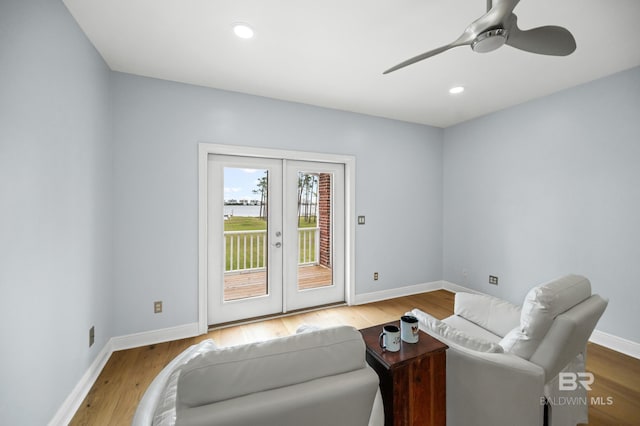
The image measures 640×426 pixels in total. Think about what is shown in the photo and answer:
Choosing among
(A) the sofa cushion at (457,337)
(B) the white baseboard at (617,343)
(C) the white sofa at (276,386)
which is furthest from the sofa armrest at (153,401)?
(B) the white baseboard at (617,343)

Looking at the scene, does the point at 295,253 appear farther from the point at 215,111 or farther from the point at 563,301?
the point at 563,301

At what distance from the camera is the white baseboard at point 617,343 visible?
2426 millimetres

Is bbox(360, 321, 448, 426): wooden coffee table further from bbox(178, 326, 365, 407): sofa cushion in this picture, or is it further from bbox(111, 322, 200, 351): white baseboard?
bbox(111, 322, 200, 351): white baseboard

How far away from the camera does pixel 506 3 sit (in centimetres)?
118

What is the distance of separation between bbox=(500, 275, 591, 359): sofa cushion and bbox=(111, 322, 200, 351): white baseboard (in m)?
2.84

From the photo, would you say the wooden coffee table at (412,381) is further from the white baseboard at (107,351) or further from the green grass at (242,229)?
the green grass at (242,229)

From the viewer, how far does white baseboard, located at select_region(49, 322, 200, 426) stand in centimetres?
169

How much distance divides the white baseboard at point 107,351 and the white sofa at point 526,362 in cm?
238

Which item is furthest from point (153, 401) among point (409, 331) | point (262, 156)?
point (262, 156)

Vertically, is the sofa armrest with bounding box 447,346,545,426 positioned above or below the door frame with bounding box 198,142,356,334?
below

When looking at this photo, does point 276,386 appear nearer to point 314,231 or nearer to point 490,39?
point 490,39

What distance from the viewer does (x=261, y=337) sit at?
275 centimetres

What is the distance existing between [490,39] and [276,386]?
191 cm

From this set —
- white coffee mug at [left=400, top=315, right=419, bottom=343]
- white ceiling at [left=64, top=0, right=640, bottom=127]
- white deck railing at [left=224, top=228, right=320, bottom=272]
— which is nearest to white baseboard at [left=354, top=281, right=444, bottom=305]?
white deck railing at [left=224, top=228, right=320, bottom=272]
